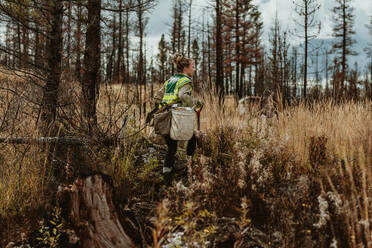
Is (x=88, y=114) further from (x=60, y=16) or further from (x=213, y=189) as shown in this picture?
(x=213, y=189)

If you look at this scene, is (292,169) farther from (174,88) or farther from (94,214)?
(94,214)

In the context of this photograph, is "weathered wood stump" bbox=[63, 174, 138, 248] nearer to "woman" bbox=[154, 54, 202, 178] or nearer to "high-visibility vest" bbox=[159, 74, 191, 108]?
"woman" bbox=[154, 54, 202, 178]

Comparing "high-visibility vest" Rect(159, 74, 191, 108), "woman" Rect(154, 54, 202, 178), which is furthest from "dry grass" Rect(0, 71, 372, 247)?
"high-visibility vest" Rect(159, 74, 191, 108)

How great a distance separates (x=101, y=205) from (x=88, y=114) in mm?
1938

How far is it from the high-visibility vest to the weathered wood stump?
4.30 ft

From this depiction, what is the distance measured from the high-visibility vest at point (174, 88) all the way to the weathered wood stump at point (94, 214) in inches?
51.6

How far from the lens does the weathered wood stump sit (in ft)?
6.33

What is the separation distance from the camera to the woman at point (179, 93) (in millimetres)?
2906

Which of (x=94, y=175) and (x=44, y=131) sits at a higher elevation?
(x=44, y=131)

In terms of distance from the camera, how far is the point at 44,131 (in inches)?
127

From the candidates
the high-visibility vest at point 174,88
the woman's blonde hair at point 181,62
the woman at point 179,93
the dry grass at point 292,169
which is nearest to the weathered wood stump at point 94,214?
the dry grass at point 292,169

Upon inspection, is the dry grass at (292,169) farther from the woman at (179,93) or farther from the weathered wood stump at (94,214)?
the weathered wood stump at (94,214)

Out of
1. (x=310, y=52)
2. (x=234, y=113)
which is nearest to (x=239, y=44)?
(x=310, y=52)

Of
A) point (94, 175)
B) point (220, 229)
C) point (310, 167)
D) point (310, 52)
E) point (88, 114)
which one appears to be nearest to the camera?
point (94, 175)
